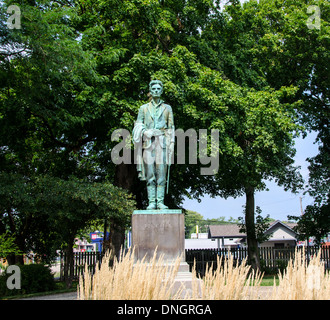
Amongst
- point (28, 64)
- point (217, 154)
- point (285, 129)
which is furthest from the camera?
point (285, 129)

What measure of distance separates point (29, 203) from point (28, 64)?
15.9 ft

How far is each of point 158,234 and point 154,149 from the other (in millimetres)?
1916

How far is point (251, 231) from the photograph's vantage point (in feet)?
77.2

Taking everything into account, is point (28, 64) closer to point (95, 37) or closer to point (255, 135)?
point (95, 37)

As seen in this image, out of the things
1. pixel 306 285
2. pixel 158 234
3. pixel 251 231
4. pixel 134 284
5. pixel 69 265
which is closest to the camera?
pixel 306 285

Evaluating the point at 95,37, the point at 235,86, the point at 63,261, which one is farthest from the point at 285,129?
the point at 63,261

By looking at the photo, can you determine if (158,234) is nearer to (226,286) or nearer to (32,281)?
(226,286)

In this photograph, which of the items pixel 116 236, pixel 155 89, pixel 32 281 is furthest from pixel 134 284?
pixel 116 236

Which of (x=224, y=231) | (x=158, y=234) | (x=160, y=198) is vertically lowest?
(x=224, y=231)

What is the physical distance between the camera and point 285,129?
17.5m

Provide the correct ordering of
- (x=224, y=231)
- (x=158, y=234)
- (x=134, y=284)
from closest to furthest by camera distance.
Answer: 1. (x=134, y=284)
2. (x=158, y=234)
3. (x=224, y=231)

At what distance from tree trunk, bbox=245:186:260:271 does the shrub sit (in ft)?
37.2

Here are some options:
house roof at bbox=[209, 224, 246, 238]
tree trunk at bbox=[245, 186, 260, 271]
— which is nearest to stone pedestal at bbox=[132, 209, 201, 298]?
tree trunk at bbox=[245, 186, 260, 271]

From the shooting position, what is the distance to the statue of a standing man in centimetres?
893
